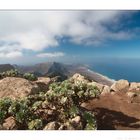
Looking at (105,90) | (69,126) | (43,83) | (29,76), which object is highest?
(29,76)

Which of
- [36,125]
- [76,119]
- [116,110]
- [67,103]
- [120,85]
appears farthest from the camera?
[120,85]

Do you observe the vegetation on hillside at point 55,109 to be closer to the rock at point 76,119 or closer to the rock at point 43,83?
the rock at point 76,119

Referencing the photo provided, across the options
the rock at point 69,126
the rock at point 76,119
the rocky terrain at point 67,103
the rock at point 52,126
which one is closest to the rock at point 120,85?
the rocky terrain at point 67,103

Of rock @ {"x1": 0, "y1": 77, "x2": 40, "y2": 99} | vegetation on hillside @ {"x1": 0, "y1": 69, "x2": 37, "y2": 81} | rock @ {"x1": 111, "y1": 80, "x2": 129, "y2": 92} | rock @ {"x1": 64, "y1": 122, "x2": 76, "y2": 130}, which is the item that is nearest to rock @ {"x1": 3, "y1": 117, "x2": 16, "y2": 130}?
rock @ {"x1": 0, "y1": 77, "x2": 40, "y2": 99}

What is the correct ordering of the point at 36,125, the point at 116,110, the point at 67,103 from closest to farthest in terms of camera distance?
1. the point at 36,125
2. the point at 67,103
3. the point at 116,110

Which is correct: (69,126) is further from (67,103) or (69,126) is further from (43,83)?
(43,83)

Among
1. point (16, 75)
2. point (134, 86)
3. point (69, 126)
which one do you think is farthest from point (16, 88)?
point (134, 86)

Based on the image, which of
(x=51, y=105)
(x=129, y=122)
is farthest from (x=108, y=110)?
(x=51, y=105)
